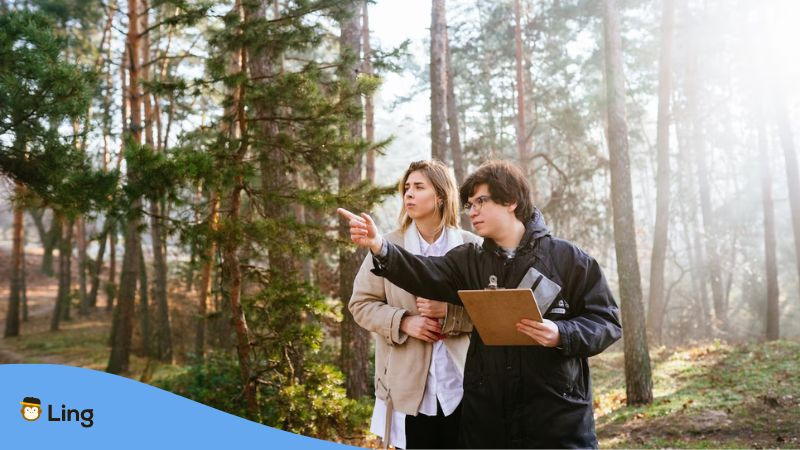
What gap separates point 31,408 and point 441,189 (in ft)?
11.6

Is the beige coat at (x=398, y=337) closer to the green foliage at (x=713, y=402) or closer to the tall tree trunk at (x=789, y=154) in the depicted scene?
the green foliage at (x=713, y=402)

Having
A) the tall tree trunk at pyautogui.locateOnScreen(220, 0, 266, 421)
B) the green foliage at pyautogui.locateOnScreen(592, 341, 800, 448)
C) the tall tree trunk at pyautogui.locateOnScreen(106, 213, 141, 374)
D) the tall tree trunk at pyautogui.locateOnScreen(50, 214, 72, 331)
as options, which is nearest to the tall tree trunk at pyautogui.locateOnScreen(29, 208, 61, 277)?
the tall tree trunk at pyautogui.locateOnScreen(50, 214, 72, 331)

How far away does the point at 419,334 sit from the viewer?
10.6ft

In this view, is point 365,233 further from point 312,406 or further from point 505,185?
point 312,406

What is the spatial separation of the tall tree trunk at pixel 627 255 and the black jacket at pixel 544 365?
7.02m

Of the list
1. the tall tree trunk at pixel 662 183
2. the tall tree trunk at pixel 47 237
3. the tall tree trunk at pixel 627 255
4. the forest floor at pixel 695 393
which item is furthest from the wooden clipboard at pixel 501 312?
the tall tree trunk at pixel 47 237

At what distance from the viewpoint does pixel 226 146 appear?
22.1 ft

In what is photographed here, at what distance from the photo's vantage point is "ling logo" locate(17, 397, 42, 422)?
4738 mm

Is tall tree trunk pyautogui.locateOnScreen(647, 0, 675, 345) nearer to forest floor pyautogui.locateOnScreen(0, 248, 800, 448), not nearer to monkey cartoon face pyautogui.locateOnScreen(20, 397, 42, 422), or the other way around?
forest floor pyautogui.locateOnScreen(0, 248, 800, 448)

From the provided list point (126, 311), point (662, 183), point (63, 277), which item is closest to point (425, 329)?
point (126, 311)

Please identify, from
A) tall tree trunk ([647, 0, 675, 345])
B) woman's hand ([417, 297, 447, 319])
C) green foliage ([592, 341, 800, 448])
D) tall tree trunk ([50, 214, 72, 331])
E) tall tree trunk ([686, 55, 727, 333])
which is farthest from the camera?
tall tree trunk ([686, 55, 727, 333])

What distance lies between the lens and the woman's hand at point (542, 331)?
8.24ft

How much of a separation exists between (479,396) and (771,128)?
86.2 ft

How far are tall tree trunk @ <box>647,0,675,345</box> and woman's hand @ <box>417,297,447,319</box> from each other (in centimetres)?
1315
